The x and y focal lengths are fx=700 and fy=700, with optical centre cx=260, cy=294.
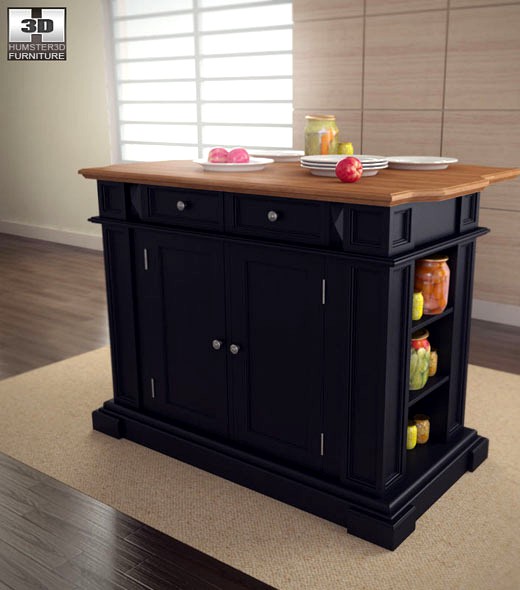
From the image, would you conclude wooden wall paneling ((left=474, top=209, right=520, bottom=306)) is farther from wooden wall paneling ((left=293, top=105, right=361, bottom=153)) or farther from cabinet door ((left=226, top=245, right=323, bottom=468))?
cabinet door ((left=226, top=245, right=323, bottom=468))

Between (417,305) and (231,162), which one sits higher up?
(231,162)

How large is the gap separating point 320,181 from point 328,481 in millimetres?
948

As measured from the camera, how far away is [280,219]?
84.3 inches

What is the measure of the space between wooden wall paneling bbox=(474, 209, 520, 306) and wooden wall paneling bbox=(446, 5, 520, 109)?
2.06 feet

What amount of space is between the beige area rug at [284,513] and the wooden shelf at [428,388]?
0.36 m

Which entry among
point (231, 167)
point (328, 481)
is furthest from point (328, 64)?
point (328, 481)

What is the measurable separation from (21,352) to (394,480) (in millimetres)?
2362

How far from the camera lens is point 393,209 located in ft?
6.25

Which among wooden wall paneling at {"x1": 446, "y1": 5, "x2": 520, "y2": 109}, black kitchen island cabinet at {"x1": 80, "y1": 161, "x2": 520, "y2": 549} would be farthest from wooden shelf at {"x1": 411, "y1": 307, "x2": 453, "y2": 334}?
wooden wall paneling at {"x1": 446, "y1": 5, "x2": 520, "y2": 109}

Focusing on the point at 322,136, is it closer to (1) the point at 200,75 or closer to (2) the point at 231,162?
(2) the point at 231,162

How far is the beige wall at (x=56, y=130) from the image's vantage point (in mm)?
5949

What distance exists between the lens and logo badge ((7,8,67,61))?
239 inches

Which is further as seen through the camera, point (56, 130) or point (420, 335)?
point (56, 130)

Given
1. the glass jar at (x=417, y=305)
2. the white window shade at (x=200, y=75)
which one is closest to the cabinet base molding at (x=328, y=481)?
the glass jar at (x=417, y=305)
